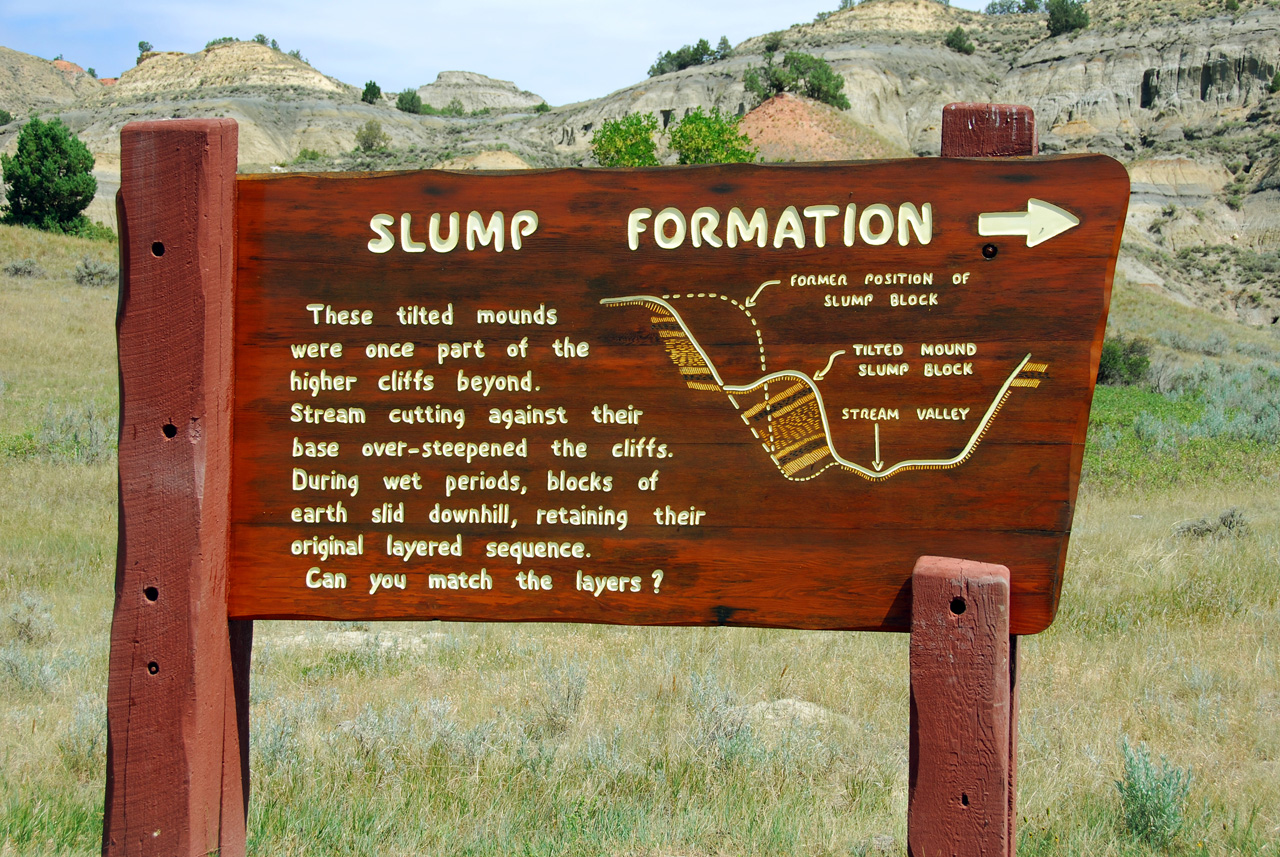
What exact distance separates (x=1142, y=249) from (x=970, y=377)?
176 ft

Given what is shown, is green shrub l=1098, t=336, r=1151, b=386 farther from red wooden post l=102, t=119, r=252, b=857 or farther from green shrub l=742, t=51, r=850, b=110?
green shrub l=742, t=51, r=850, b=110

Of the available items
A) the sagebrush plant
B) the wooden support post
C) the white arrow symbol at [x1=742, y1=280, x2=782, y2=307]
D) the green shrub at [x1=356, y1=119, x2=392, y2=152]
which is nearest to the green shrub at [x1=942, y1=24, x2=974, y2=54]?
the green shrub at [x1=356, y1=119, x2=392, y2=152]

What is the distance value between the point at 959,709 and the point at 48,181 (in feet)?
145

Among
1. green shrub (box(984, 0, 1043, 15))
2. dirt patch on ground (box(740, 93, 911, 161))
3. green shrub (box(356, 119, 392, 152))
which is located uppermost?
green shrub (box(984, 0, 1043, 15))

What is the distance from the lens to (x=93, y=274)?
953 inches

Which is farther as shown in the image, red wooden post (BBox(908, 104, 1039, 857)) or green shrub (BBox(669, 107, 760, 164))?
green shrub (BBox(669, 107, 760, 164))

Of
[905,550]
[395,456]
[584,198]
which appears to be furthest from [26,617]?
[905,550]

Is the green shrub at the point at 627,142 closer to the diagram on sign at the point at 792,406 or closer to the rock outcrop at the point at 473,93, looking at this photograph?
the diagram on sign at the point at 792,406

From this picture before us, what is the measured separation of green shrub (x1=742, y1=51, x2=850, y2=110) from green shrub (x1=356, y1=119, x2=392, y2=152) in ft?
98.9

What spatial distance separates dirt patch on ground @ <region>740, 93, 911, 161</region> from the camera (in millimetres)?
60025

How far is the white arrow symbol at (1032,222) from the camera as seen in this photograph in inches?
87.5

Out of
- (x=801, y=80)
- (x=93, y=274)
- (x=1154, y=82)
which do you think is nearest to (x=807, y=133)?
(x=801, y=80)

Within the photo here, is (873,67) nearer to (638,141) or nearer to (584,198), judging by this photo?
(638,141)

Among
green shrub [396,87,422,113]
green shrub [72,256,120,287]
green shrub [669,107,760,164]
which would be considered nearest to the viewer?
green shrub [72,256,120,287]
